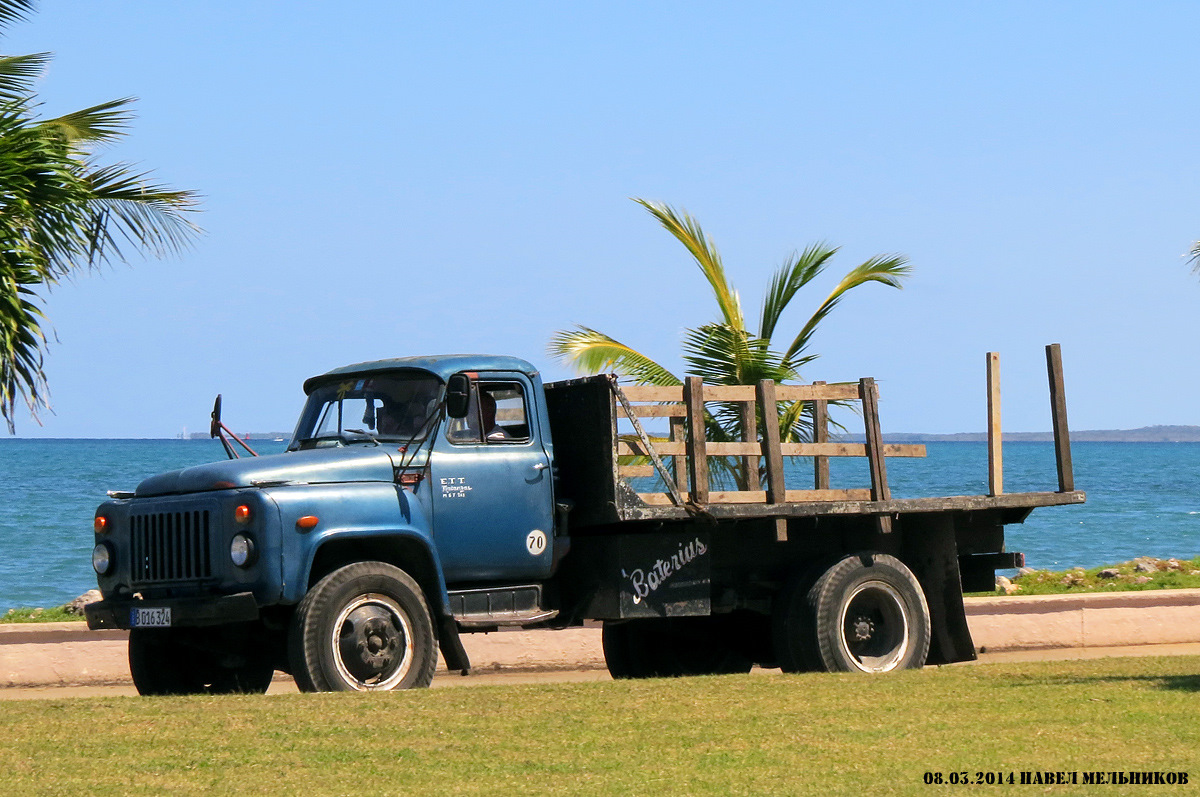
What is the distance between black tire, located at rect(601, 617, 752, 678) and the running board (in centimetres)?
202

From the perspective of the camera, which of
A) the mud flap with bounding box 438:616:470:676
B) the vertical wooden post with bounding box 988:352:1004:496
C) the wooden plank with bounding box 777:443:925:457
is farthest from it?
the vertical wooden post with bounding box 988:352:1004:496

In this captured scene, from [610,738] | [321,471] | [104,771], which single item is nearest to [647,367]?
[321,471]

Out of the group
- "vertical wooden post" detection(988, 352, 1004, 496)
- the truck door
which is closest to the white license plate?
the truck door

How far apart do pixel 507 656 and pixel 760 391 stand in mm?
3855

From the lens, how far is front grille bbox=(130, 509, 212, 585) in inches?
376

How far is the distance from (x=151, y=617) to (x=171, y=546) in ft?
1.49

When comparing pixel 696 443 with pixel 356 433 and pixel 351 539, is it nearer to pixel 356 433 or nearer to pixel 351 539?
pixel 356 433

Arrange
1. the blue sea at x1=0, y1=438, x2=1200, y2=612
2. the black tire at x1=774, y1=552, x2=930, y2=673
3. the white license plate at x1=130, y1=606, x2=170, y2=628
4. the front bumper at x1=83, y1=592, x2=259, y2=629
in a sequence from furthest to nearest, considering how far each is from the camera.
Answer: the blue sea at x1=0, y1=438, x2=1200, y2=612 → the black tire at x1=774, y1=552, x2=930, y2=673 → the white license plate at x1=130, y1=606, x2=170, y2=628 → the front bumper at x1=83, y1=592, x2=259, y2=629

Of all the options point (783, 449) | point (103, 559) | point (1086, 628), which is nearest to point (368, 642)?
point (103, 559)

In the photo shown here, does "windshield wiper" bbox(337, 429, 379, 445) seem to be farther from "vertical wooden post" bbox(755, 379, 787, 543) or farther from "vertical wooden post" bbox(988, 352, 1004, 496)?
"vertical wooden post" bbox(988, 352, 1004, 496)

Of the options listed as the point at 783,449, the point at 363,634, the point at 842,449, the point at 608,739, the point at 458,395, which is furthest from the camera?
the point at 842,449

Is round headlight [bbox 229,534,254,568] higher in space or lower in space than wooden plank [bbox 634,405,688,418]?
lower

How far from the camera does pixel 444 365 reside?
33.9ft

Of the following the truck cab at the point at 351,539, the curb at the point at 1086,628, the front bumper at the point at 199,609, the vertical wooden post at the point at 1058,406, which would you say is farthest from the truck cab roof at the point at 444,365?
the curb at the point at 1086,628
